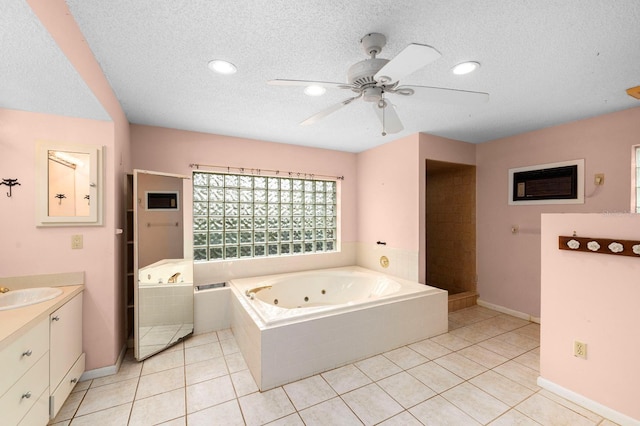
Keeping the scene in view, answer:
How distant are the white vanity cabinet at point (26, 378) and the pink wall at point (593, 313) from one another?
314 cm

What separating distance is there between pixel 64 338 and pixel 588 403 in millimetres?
3429

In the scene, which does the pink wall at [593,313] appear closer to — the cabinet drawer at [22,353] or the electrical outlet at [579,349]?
the electrical outlet at [579,349]

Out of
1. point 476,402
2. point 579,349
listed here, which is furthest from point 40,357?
point 579,349

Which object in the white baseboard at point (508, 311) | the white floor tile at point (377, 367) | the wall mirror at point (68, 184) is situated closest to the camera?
the wall mirror at point (68, 184)

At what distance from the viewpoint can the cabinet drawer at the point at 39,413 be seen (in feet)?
4.23

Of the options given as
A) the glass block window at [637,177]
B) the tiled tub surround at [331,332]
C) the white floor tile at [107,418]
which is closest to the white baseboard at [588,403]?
the tiled tub surround at [331,332]

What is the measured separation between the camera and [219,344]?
8.28 ft

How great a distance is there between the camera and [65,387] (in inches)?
65.6

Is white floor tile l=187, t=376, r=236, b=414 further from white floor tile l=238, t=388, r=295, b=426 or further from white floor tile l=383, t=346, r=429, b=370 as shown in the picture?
white floor tile l=383, t=346, r=429, b=370

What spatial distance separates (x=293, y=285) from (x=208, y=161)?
71.7 inches

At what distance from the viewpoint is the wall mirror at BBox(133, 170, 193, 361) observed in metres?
2.27

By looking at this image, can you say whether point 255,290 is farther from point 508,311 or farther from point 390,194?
point 508,311

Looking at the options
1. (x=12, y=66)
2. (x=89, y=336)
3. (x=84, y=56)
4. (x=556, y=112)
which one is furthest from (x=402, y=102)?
(x=89, y=336)

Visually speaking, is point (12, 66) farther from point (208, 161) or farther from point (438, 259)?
point (438, 259)
